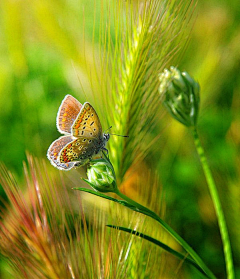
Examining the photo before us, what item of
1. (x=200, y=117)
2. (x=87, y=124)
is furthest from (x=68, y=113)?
(x=200, y=117)

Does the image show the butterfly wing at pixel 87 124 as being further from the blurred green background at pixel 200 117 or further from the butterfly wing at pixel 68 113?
the blurred green background at pixel 200 117

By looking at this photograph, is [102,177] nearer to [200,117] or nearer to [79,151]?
[79,151]

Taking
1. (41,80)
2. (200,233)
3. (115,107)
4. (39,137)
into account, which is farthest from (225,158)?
(41,80)

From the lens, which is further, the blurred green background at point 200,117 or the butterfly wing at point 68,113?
the blurred green background at point 200,117

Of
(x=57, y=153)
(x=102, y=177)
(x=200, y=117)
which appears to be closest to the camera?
(x=102, y=177)

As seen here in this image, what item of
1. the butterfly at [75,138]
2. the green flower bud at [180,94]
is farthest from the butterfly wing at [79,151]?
the green flower bud at [180,94]

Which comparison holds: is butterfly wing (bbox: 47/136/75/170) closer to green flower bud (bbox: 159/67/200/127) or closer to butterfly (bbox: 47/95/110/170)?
butterfly (bbox: 47/95/110/170)

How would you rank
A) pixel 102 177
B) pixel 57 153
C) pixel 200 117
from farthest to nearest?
pixel 200 117 → pixel 57 153 → pixel 102 177

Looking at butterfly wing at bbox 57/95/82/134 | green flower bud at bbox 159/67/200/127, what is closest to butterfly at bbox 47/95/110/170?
butterfly wing at bbox 57/95/82/134
